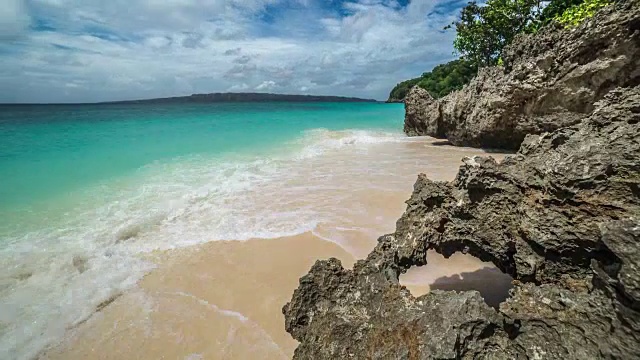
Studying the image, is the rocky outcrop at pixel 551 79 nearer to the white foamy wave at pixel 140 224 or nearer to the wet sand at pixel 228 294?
Result: the white foamy wave at pixel 140 224

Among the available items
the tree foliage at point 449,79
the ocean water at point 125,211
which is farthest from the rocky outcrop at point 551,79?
the tree foliage at point 449,79

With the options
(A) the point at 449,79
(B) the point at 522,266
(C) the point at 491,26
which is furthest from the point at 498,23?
(A) the point at 449,79

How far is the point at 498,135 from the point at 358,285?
1153cm

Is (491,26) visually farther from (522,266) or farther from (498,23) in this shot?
(522,266)

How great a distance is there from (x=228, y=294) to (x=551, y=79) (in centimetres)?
1074

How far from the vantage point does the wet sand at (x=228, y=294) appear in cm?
347

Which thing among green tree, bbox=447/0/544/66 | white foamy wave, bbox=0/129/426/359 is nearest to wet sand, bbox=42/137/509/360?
white foamy wave, bbox=0/129/426/359

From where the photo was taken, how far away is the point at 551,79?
31.6ft

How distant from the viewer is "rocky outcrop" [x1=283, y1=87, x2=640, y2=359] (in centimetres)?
188

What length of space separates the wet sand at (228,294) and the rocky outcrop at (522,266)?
1070 mm

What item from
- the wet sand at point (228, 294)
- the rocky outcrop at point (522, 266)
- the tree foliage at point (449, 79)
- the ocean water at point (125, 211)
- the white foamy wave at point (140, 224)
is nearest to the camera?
the rocky outcrop at point (522, 266)

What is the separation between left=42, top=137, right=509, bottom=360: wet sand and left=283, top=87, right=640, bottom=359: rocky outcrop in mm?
1070

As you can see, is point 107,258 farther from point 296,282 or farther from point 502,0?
point 502,0

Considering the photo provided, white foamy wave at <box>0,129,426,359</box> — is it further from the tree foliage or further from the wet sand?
the tree foliage
